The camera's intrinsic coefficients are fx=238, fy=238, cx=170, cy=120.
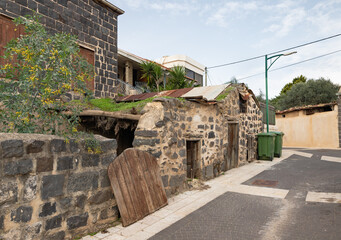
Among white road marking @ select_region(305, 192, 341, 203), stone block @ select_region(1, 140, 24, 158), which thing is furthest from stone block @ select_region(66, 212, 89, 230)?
white road marking @ select_region(305, 192, 341, 203)

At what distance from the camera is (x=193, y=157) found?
7.30m

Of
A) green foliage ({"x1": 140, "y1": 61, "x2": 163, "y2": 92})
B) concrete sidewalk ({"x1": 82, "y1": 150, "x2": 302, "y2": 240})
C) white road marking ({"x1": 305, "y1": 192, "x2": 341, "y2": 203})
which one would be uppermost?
green foliage ({"x1": 140, "y1": 61, "x2": 163, "y2": 92})

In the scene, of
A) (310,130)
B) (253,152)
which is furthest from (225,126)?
(310,130)

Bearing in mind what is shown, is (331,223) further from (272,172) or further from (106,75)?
(106,75)

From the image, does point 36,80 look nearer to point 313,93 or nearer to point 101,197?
point 101,197

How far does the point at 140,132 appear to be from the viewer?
543 cm

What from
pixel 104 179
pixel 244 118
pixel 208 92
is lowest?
pixel 104 179

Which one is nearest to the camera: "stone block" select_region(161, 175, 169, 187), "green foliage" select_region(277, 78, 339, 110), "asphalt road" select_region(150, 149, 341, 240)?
"asphalt road" select_region(150, 149, 341, 240)

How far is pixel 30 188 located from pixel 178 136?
3.82 meters

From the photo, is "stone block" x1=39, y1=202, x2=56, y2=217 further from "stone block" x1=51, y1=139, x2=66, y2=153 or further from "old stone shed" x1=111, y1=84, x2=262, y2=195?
"old stone shed" x1=111, y1=84, x2=262, y2=195

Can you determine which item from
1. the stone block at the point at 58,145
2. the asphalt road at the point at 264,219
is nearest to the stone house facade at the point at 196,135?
the asphalt road at the point at 264,219

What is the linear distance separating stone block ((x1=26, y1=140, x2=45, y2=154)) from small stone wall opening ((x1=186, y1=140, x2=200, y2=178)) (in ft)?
15.2

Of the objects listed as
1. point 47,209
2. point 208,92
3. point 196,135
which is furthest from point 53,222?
point 208,92

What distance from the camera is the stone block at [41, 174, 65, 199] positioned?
331 cm
